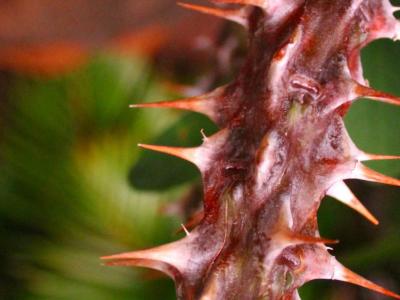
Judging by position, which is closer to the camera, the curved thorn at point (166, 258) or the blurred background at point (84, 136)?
the curved thorn at point (166, 258)

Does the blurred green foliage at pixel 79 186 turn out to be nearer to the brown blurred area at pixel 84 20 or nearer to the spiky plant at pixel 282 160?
the brown blurred area at pixel 84 20

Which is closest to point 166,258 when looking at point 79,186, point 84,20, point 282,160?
point 282,160

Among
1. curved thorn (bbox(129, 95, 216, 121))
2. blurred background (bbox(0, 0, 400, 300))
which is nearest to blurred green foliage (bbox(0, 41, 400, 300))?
blurred background (bbox(0, 0, 400, 300))

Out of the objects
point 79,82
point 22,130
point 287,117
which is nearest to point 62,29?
point 79,82

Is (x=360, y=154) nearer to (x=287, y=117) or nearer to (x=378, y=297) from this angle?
(x=287, y=117)

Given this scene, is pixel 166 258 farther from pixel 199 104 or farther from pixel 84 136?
pixel 84 136

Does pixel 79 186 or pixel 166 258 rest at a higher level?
pixel 166 258

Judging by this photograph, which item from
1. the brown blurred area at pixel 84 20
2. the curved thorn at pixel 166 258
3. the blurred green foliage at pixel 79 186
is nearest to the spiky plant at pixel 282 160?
the curved thorn at pixel 166 258
